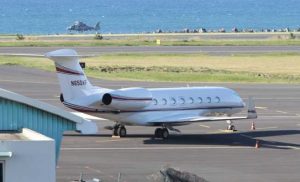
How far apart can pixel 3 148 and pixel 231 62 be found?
7318cm

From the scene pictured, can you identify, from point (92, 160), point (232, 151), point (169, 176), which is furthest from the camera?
point (232, 151)

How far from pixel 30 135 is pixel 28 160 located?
5.77 feet

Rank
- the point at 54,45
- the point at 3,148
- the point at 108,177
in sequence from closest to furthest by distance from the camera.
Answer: the point at 3,148
the point at 108,177
the point at 54,45

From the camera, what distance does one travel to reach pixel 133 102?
47.6 meters

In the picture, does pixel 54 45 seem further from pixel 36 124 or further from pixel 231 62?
pixel 36 124

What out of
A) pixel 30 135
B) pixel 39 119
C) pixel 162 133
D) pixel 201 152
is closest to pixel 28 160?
pixel 30 135

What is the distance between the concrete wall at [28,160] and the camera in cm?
2155

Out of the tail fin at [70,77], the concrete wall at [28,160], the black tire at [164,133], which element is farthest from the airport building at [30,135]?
the black tire at [164,133]

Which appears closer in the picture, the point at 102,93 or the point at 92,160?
the point at 92,160

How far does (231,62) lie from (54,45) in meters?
26.7

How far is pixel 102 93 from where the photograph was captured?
47.5 m

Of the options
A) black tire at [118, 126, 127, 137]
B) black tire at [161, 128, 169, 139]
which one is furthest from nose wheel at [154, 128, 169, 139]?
black tire at [118, 126, 127, 137]

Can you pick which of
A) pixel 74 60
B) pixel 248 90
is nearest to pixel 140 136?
pixel 74 60

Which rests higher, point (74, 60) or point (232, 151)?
point (74, 60)
